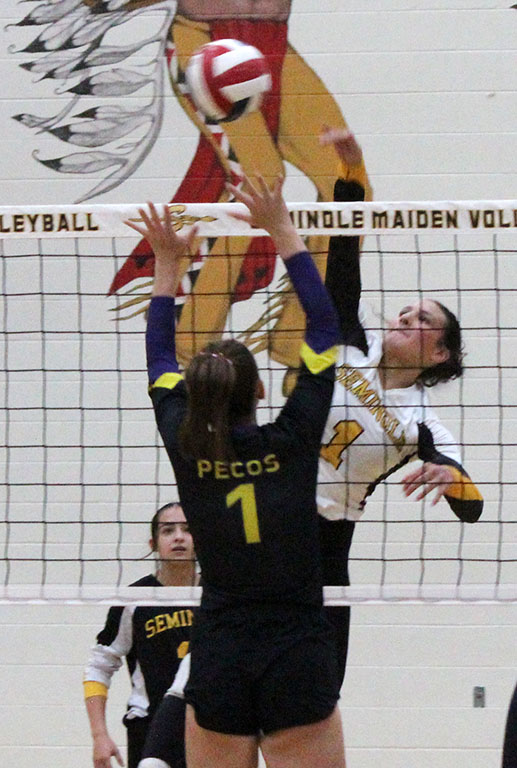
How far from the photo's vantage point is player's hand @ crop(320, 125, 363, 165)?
3.45 m

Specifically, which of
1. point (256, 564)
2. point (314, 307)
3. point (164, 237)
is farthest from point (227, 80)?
point (256, 564)

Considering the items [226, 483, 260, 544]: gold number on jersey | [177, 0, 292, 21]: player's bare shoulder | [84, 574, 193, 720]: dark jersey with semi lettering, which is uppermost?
[177, 0, 292, 21]: player's bare shoulder

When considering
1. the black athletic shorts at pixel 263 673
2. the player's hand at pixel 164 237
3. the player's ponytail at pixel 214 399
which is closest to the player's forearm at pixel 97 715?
the black athletic shorts at pixel 263 673

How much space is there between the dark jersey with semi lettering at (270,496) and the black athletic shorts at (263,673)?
63mm

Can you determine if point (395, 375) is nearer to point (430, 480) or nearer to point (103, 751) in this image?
point (430, 480)

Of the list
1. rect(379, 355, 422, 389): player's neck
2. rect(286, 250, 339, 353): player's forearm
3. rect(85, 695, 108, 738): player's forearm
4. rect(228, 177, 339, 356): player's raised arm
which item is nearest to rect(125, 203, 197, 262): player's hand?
rect(228, 177, 339, 356): player's raised arm

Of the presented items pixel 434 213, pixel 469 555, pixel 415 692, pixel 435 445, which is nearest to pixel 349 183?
pixel 434 213

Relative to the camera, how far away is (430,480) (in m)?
3.47

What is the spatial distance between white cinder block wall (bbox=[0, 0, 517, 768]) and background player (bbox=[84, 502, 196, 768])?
159 cm

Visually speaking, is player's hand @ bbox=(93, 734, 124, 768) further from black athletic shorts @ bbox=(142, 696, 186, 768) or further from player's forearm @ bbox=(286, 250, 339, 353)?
player's forearm @ bbox=(286, 250, 339, 353)

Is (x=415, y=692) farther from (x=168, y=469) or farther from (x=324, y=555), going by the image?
(x=324, y=555)

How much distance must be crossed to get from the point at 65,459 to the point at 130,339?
0.78m

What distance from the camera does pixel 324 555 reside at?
400 cm

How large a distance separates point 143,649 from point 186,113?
3.14 metres
